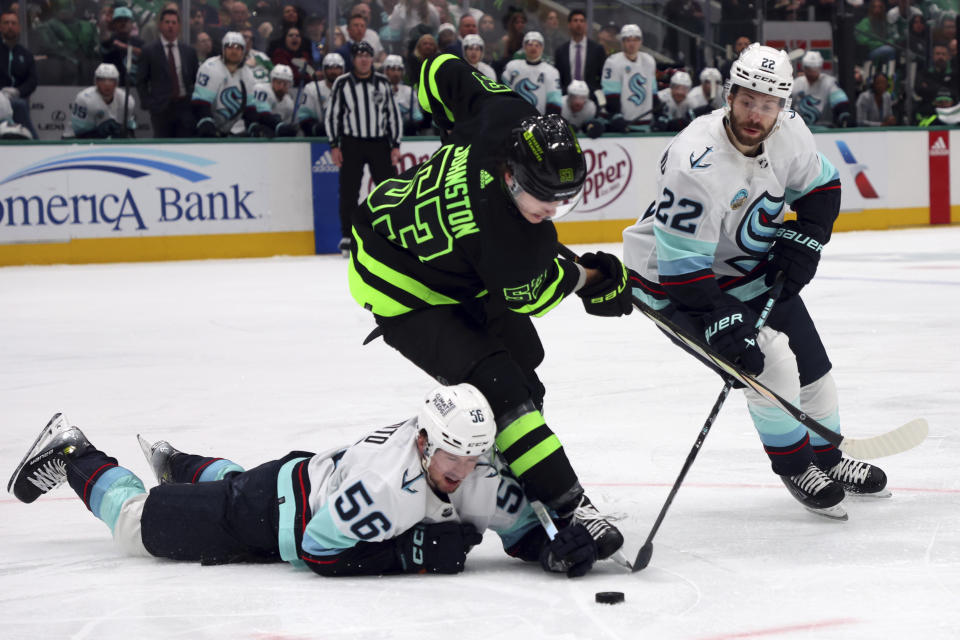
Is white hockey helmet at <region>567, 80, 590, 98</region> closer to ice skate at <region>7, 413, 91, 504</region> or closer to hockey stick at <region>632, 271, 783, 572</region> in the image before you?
hockey stick at <region>632, 271, 783, 572</region>

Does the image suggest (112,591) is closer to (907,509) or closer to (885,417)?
(907,509)

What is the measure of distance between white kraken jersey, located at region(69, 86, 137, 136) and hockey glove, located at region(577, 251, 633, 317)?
800cm

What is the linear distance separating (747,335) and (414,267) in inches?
31.9

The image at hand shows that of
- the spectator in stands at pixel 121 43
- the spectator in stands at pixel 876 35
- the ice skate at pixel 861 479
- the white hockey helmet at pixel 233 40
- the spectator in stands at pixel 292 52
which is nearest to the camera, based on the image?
the ice skate at pixel 861 479

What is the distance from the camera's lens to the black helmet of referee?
265 cm

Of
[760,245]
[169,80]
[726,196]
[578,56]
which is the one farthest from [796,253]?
[578,56]

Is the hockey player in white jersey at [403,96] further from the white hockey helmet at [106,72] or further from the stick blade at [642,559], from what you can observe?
the stick blade at [642,559]

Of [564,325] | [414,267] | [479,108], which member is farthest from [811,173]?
[564,325]

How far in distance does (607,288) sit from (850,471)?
977 mm

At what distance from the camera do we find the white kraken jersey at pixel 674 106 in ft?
40.2

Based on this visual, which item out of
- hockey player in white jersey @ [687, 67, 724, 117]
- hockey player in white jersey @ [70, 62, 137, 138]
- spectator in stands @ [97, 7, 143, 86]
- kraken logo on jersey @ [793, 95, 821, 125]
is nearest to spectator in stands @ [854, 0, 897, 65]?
kraken logo on jersey @ [793, 95, 821, 125]

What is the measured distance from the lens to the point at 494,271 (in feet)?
9.02

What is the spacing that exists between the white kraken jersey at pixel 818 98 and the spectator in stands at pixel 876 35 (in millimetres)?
1418

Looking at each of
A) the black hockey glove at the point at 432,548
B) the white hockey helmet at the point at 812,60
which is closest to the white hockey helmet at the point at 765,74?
the black hockey glove at the point at 432,548
